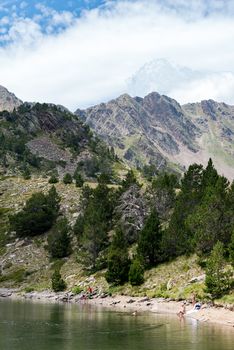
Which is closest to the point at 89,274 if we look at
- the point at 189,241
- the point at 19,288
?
the point at 19,288

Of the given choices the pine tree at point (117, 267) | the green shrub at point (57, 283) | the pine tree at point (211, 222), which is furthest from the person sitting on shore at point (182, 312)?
the green shrub at point (57, 283)

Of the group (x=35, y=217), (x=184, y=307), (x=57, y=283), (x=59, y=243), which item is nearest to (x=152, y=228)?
(x=57, y=283)

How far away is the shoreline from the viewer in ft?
196

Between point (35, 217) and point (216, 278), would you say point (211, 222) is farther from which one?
point (35, 217)

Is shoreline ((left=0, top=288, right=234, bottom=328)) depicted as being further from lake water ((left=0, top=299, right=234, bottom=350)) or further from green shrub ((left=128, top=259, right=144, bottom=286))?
green shrub ((left=128, top=259, right=144, bottom=286))

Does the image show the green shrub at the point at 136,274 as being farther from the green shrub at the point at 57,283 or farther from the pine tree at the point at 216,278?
the pine tree at the point at 216,278

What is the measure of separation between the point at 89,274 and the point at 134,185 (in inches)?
1240

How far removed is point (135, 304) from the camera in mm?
75875

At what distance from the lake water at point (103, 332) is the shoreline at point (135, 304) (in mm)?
2545

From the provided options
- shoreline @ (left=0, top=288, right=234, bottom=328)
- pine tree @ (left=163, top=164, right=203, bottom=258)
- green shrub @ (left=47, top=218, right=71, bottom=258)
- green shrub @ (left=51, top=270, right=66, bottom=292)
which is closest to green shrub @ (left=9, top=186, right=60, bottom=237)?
green shrub @ (left=47, top=218, right=71, bottom=258)

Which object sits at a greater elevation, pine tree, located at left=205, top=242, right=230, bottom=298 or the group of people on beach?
pine tree, located at left=205, top=242, right=230, bottom=298

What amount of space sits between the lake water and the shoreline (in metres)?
2.55

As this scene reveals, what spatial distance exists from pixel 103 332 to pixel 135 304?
25.5 meters

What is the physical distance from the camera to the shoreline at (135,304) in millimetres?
59875
